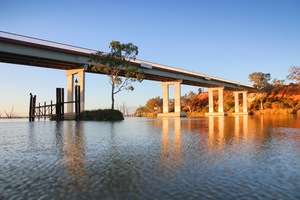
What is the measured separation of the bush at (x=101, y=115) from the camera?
24.3 m

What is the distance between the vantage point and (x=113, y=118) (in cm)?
2502

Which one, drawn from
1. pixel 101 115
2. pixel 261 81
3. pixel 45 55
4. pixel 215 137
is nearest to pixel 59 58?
pixel 45 55

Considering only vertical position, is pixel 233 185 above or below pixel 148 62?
below

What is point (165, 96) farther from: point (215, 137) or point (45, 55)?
point (215, 137)

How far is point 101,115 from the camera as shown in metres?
24.4

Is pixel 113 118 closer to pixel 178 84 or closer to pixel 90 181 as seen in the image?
pixel 90 181

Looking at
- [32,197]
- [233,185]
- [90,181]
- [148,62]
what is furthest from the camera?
[148,62]

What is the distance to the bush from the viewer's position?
79.9ft

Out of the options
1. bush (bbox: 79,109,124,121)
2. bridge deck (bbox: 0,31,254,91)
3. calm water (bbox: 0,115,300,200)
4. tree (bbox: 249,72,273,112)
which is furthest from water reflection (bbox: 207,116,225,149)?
tree (bbox: 249,72,273,112)

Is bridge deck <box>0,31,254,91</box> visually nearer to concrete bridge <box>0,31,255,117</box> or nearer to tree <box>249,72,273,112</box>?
concrete bridge <box>0,31,255,117</box>

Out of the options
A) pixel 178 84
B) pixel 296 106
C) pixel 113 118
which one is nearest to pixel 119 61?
pixel 113 118

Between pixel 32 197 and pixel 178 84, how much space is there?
168ft

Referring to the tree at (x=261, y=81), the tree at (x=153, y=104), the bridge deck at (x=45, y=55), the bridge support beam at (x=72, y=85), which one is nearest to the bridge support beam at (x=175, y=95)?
the bridge deck at (x=45, y=55)

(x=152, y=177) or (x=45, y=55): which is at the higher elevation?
(x=45, y=55)
